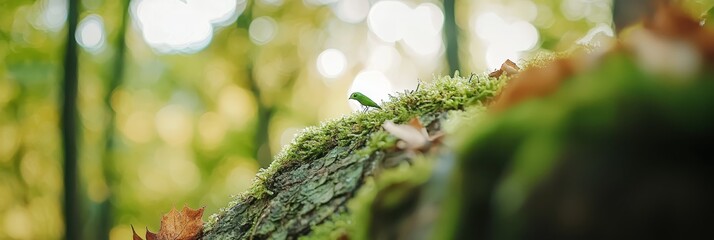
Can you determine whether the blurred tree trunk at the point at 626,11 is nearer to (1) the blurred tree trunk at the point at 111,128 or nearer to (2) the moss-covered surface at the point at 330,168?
(2) the moss-covered surface at the point at 330,168

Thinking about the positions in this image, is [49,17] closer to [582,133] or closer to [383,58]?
[383,58]

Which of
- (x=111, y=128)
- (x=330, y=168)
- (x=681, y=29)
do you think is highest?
(x=111, y=128)

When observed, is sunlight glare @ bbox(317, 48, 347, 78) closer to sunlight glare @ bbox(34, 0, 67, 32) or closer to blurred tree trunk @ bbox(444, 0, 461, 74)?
blurred tree trunk @ bbox(444, 0, 461, 74)

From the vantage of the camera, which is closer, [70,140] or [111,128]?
[70,140]

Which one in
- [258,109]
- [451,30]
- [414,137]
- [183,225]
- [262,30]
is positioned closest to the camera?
[414,137]

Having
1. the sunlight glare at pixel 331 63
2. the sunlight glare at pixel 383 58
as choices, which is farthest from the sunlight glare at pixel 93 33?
the sunlight glare at pixel 383 58

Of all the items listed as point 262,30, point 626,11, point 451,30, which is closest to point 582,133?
point 626,11

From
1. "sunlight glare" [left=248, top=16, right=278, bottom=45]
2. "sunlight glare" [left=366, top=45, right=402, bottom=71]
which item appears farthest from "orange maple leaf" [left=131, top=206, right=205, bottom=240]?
"sunlight glare" [left=366, top=45, right=402, bottom=71]
